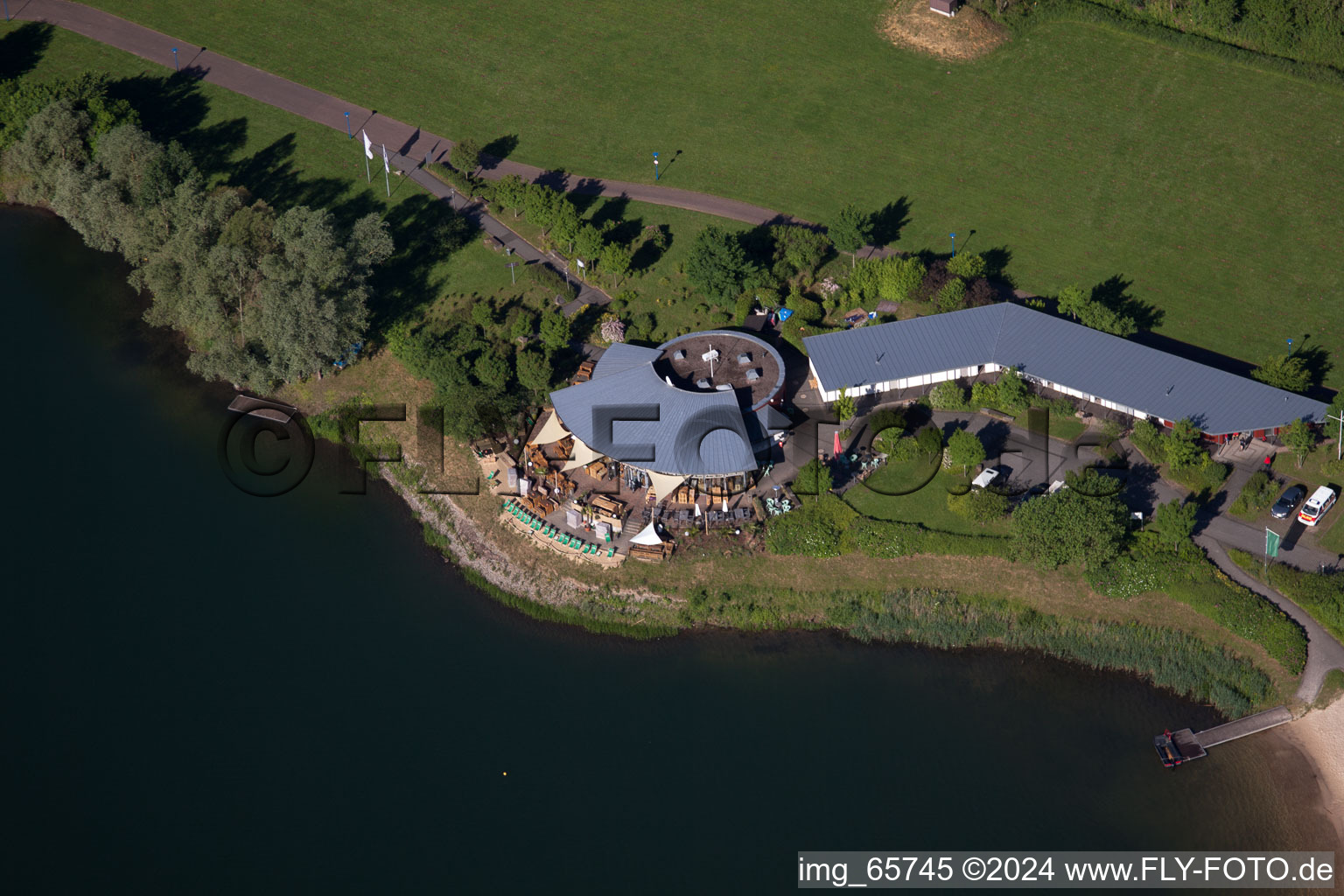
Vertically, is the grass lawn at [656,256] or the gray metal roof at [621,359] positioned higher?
the grass lawn at [656,256]

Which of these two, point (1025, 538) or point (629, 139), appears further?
point (629, 139)

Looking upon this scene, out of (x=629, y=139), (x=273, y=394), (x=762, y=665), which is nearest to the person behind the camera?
(x=762, y=665)

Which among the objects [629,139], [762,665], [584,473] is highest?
[629,139]

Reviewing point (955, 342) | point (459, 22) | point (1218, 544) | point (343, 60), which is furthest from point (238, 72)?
point (1218, 544)

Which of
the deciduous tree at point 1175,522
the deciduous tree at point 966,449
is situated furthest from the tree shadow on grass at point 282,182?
the deciduous tree at point 1175,522

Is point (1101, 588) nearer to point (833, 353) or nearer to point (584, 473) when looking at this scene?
point (833, 353)

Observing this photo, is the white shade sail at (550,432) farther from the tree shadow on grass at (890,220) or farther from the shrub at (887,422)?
the tree shadow on grass at (890,220)

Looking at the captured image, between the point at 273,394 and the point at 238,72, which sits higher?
the point at 238,72
